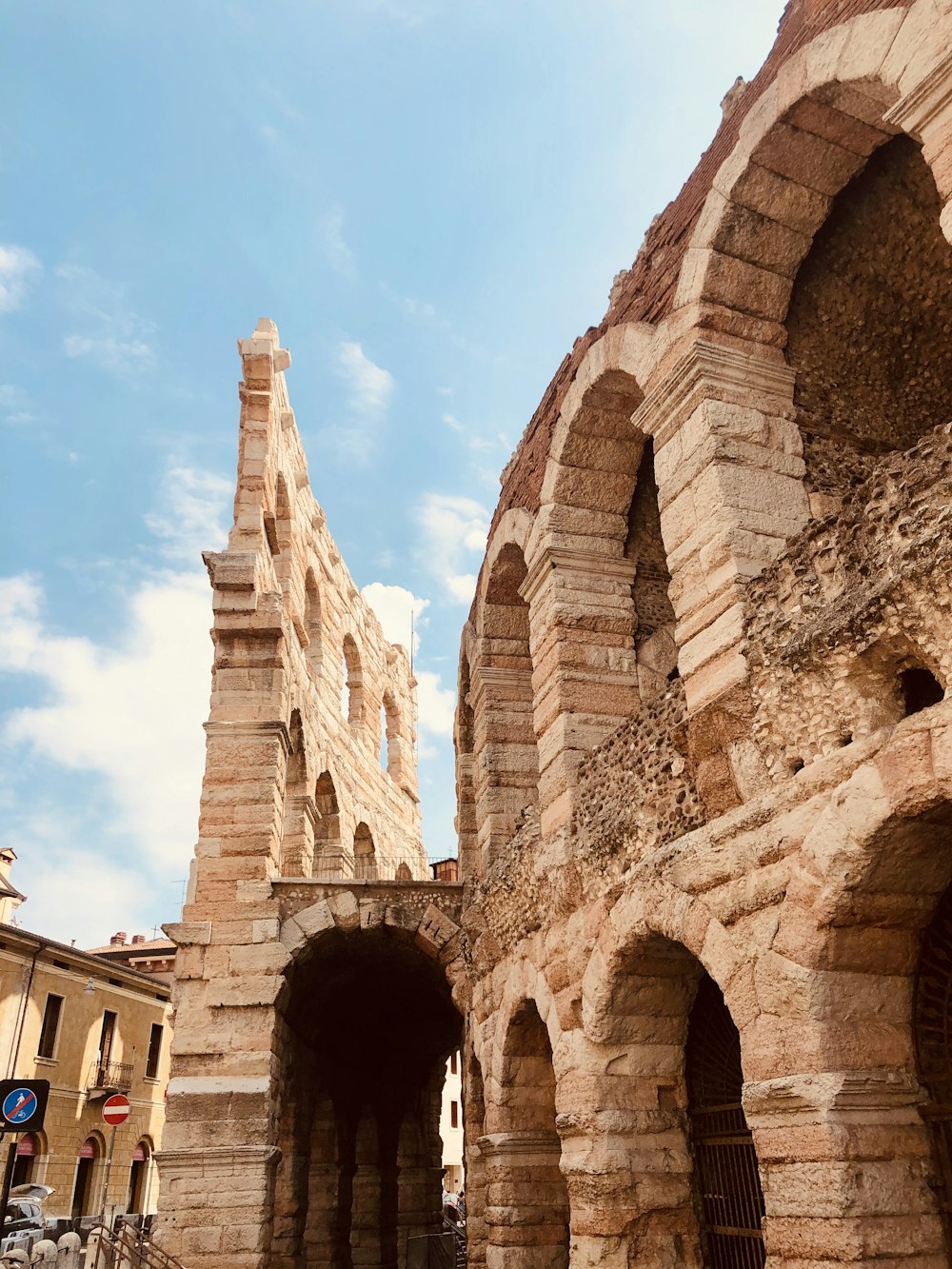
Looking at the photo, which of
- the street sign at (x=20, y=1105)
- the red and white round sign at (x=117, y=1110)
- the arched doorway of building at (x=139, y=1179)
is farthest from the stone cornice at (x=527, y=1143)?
the arched doorway of building at (x=139, y=1179)

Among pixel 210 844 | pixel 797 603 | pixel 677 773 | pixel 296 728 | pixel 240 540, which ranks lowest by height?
pixel 677 773

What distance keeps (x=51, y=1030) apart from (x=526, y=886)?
16.8 meters

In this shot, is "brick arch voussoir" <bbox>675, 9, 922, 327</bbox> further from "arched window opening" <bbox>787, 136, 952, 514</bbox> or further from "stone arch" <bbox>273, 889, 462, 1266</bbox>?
"stone arch" <bbox>273, 889, 462, 1266</bbox>

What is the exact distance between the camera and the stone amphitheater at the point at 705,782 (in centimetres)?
376

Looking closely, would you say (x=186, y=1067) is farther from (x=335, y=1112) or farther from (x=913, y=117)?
(x=913, y=117)

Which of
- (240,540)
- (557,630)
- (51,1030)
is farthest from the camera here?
(51,1030)

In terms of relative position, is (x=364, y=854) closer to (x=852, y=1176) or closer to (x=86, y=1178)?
(x=86, y=1178)

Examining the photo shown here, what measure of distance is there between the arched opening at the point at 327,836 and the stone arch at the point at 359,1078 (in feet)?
5.03

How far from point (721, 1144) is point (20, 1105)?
12.4ft

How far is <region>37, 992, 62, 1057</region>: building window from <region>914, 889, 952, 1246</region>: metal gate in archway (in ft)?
64.6

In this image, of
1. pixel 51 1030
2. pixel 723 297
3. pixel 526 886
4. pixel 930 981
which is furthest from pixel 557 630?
pixel 51 1030

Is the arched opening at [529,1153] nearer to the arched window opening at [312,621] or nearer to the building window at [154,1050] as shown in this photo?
the arched window opening at [312,621]

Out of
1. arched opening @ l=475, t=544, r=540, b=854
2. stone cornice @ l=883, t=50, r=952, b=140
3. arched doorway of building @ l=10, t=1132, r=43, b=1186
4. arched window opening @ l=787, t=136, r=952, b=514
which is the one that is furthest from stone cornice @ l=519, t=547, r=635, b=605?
arched doorway of building @ l=10, t=1132, r=43, b=1186

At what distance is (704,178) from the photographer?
6.04 m
